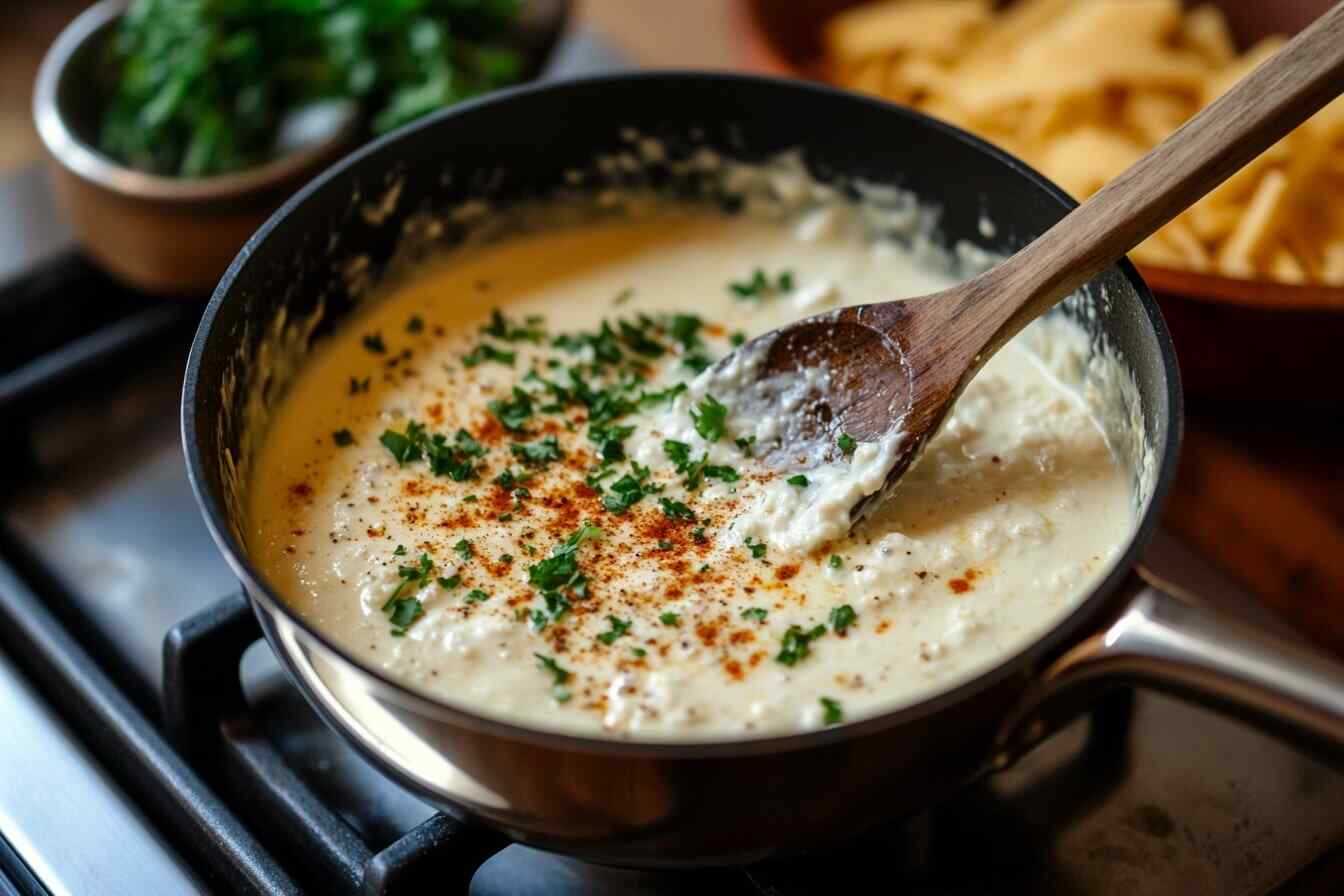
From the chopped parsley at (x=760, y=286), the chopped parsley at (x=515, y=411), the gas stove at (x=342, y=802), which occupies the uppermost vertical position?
the chopped parsley at (x=760, y=286)

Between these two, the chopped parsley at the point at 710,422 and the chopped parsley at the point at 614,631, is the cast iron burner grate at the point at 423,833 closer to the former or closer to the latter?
the chopped parsley at the point at 614,631

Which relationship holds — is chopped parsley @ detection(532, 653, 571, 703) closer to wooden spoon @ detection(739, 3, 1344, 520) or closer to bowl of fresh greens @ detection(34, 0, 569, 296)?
wooden spoon @ detection(739, 3, 1344, 520)

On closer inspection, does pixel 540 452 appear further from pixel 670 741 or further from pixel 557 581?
pixel 670 741

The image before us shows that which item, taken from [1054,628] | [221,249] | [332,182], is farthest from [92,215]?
[1054,628]

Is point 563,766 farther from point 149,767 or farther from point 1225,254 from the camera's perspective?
point 1225,254

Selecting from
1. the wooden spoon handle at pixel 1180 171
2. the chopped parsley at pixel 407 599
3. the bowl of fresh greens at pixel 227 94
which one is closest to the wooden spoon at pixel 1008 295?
the wooden spoon handle at pixel 1180 171

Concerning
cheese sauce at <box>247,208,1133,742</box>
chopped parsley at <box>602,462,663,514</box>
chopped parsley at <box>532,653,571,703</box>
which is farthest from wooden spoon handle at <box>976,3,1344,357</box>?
chopped parsley at <box>532,653,571,703</box>

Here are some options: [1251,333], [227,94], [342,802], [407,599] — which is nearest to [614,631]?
[407,599]
